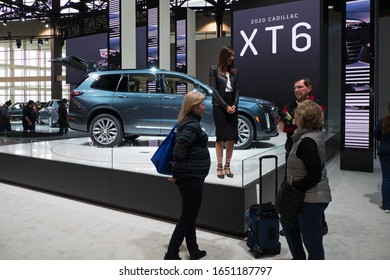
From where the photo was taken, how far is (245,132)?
5.77m

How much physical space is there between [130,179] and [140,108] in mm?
2072

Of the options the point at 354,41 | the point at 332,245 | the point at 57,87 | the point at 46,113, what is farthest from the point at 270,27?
the point at 57,87

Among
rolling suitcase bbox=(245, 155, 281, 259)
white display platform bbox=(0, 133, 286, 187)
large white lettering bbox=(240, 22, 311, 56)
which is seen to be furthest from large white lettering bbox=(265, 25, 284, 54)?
rolling suitcase bbox=(245, 155, 281, 259)

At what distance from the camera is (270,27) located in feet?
29.7

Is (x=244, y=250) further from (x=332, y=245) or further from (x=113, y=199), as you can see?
(x=113, y=199)

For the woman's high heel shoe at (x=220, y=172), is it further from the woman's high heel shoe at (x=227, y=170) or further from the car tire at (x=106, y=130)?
the car tire at (x=106, y=130)

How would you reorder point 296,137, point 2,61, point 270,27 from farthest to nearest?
point 2,61
point 270,27
point 296,137

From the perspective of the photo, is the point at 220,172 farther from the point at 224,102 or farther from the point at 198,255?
the point at 198,255

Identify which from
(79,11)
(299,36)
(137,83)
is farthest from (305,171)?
(79,11)

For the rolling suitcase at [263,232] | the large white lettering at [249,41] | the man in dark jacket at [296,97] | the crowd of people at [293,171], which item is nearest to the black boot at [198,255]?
the crowd of people at [293,171]

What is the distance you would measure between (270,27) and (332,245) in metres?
6.86

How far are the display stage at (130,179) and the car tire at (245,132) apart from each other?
0.23m

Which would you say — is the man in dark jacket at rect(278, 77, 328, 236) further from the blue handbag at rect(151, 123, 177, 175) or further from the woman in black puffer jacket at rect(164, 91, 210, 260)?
the blue handbag at rect(151, 123, 177, 175)
